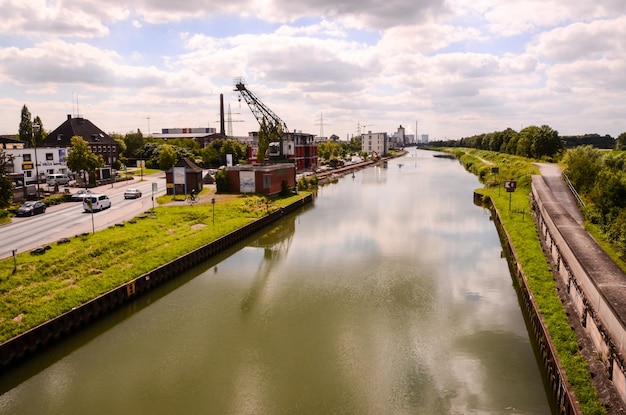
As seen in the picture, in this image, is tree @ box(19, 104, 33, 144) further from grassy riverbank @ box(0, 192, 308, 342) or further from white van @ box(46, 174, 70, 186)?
grassy riverbank @ box(0, 192, 308, 342)

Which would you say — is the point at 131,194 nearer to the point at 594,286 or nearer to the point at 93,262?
the point at 93,262

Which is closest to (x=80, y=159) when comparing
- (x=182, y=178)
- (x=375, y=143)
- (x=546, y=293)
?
(x=182, y=178)

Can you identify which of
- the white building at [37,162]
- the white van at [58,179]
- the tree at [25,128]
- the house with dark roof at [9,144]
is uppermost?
the tree at [25,128]

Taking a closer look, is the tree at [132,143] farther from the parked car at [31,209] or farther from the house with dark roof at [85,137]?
the parked car at [31,209]

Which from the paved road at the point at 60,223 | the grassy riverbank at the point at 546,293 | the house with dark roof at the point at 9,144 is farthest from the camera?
the house with dark roof at the point at 9,144

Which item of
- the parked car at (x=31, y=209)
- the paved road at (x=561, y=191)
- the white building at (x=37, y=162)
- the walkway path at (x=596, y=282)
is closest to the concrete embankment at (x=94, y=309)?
the parked car at (x=31, y=209)

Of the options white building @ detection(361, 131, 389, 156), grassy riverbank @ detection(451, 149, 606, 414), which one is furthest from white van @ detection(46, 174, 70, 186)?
white building @ detection(361, 131, 389, 156)

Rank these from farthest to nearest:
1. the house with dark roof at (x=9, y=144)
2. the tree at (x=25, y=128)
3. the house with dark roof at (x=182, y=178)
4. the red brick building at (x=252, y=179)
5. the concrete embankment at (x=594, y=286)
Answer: the tree at (x=25, y=128), the house with dark roof at (x=9, y=144), the red brick building at (x=252, y=179), the house with dark roof at (x=182, y=178), the concrete embankment at (x=594, y=286)
